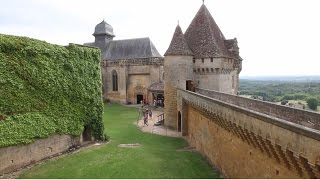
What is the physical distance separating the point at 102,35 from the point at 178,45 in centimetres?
3051

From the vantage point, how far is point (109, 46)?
194ft

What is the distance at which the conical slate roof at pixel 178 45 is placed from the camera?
3172 cm

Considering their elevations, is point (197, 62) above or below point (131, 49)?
below

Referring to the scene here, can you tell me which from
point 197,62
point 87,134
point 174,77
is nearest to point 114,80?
point 174,77

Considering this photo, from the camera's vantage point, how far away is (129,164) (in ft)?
63.5

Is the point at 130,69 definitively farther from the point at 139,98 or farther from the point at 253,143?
the point at 253,143

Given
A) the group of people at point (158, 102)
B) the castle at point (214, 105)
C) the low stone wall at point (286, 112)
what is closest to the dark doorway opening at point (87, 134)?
the castle at point (214, 105)

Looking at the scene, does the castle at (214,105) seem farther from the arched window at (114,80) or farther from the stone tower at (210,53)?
the arched window at (114,80)

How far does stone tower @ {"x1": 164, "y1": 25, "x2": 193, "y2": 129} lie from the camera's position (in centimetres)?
3186

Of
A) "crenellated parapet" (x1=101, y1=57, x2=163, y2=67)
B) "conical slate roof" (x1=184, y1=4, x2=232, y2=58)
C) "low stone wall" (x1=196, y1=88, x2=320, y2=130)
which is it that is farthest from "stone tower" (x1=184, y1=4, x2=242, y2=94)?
"crenellated parapet" (x1=101, y1=57, x2=163, y2=67)

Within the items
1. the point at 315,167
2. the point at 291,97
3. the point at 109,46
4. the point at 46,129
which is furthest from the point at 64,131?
the point at 291,97

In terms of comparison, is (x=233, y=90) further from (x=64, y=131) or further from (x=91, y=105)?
(x=64, y=131)

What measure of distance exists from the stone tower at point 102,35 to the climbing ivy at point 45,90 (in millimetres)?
33630

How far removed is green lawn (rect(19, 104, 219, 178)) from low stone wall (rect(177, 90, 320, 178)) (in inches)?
55.3
